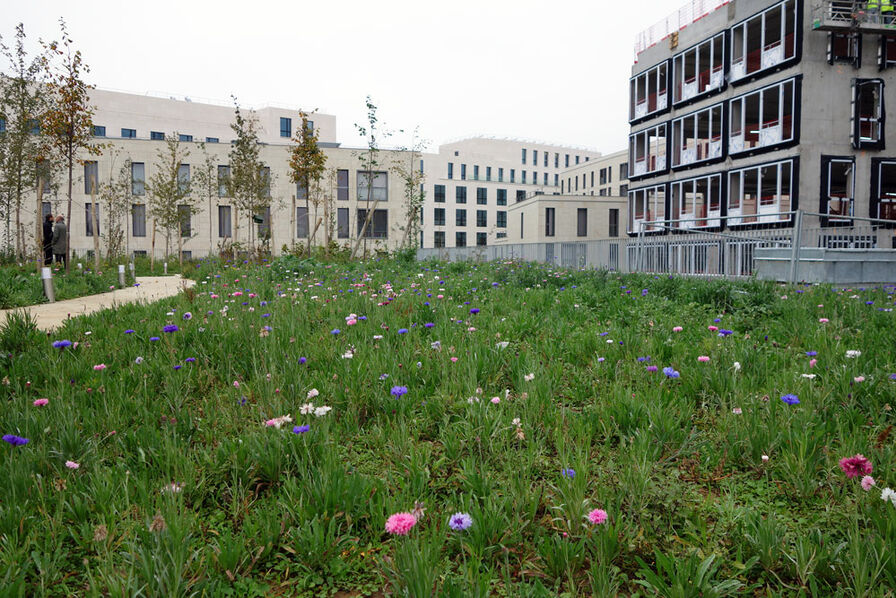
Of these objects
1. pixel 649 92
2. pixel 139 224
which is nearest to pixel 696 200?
pixel 649 92

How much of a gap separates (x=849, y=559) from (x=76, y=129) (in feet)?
56.3

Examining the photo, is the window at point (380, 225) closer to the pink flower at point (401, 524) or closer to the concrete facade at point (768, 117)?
the concrete facade at point (768, 117)

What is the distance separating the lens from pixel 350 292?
734cm

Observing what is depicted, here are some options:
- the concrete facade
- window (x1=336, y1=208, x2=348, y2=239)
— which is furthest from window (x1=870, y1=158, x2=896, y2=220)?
window (x1=336, y1=208, x2=348, y2=239)

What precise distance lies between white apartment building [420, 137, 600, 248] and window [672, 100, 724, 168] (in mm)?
43334

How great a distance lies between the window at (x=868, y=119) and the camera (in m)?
23.2

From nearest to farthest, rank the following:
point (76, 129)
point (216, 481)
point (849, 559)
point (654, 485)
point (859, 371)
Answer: point (849, 559), point (654, 485), point (216, 481), point (859, 371), point (76, 129)

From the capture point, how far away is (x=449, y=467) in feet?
8.24

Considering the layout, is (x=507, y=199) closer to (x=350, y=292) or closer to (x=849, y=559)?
(x=350, y=292)

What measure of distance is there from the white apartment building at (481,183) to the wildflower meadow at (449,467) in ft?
235

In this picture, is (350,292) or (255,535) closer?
(255,535)

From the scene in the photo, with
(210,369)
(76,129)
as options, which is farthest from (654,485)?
(76,129)

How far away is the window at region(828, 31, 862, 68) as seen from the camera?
75.8ft

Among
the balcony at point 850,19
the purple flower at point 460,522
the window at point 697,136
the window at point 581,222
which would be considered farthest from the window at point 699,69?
the purple flower at point 460,522
